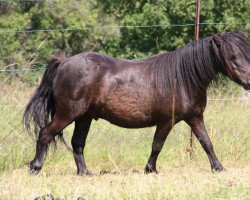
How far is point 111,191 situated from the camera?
589 cm

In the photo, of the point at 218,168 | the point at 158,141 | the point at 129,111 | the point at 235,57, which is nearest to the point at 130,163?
the point at 158,141

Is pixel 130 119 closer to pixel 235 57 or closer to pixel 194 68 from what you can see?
pixel 194 68

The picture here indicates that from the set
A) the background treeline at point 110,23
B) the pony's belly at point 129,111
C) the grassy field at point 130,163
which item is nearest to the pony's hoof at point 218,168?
the grassy field at point 130,163

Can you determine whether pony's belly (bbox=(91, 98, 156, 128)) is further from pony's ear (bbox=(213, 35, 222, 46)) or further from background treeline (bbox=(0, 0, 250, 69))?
background treeline (bbox=(0, 0, 250, 69))

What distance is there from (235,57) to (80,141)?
7.34ft

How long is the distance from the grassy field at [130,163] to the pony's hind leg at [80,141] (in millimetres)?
160

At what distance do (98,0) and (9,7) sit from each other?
207 inches

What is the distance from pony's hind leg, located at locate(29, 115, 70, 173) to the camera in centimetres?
741

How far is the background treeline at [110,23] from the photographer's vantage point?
72.1 ft

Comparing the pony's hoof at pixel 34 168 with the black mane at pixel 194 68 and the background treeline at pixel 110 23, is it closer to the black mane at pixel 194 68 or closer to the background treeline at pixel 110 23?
the black mane at pixel 194 68

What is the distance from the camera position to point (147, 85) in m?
7.41

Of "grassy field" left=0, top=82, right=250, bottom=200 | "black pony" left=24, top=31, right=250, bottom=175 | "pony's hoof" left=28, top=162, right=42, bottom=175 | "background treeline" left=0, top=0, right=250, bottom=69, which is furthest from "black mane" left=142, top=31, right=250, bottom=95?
"background treeline" left=0, top=0, right=250, bottom=69

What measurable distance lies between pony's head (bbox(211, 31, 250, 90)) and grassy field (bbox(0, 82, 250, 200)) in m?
1.18

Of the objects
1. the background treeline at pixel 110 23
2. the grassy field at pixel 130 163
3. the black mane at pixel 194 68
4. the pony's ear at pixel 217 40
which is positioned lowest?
the background treeline at pixel 110 23
